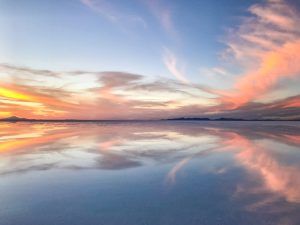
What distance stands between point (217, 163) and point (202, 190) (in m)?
3.18

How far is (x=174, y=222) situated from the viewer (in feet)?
13.1

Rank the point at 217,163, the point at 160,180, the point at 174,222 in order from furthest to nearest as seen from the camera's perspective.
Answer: the point at 217,163, the point at 160,180, the point at 174,222

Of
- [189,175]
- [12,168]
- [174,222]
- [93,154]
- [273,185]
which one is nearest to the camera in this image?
[174,222]

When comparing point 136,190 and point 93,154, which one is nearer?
point 136,190

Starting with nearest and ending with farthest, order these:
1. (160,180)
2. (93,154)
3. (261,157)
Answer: (160,180) < (261,157) < (93,154)

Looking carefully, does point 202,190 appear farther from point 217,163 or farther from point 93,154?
point 93,154

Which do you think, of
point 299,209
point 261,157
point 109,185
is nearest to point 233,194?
point 299,209

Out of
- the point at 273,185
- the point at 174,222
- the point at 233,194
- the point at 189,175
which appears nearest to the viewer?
the point at 174,222

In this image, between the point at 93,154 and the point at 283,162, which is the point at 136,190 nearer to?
the point at 93,154

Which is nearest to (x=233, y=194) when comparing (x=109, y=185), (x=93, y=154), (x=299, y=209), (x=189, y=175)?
(x=299, y=209)

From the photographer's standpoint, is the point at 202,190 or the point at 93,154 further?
the point at 93,154

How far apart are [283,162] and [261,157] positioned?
3.48 ft

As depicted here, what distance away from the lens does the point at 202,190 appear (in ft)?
18.8

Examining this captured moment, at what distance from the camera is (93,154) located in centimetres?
1052
